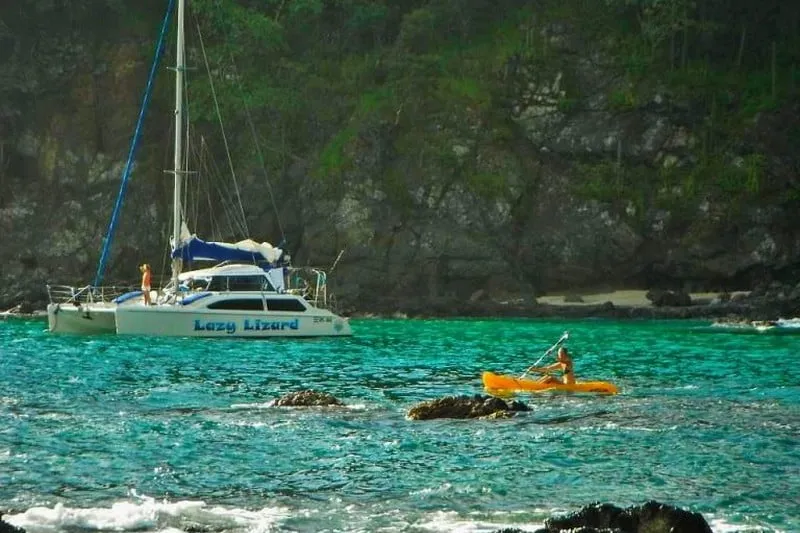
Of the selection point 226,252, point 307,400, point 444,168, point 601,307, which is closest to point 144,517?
point 307,400

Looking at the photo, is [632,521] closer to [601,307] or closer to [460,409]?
[460,409]

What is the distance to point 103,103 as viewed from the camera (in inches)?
3351

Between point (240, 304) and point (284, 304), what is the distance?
1743 mm

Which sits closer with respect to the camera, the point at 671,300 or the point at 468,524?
the point at 468,524

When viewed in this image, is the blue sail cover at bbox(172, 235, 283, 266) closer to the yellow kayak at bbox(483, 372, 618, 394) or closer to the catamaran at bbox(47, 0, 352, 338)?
the catamaran at bbox(47, 0, 352, 338)

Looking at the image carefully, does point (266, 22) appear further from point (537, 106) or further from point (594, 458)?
point (594, 458)

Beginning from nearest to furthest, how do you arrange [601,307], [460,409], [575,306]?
[460,409]
[601,307]
[575,306]

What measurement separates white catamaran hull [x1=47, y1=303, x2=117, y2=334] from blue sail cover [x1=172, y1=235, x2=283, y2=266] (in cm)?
356

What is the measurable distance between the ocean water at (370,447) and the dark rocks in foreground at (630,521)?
1505 millimetres

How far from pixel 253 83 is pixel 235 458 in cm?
6291

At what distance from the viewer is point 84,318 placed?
168 feet

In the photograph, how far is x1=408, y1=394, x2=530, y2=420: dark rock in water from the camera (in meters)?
26.5

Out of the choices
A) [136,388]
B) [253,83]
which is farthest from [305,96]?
[136,388]

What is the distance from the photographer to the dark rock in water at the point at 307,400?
2856 centimetres
